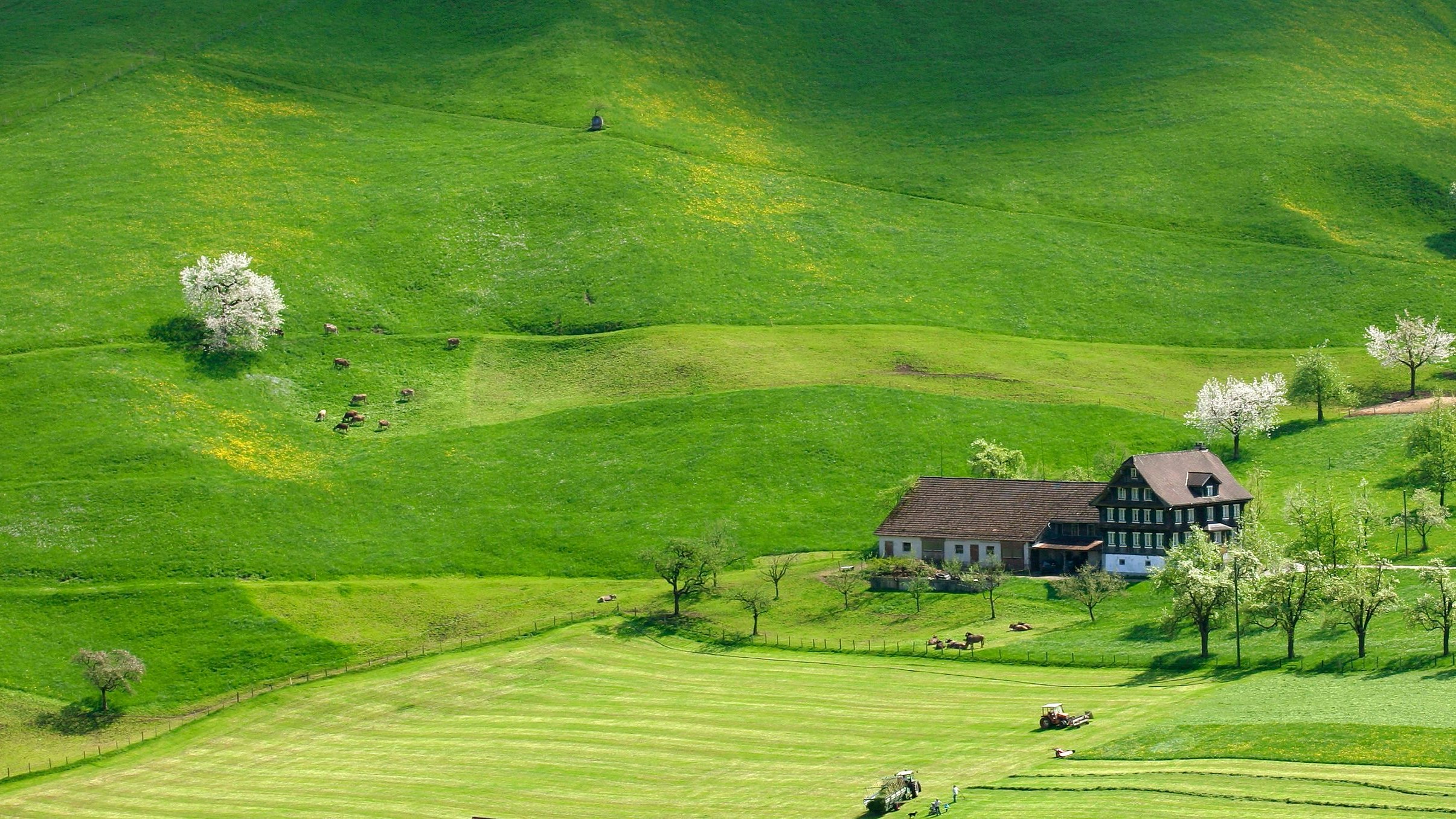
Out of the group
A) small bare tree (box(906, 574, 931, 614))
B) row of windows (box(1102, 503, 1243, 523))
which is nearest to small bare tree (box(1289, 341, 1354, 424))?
row of windows (box(1102, 503, 1243, 523))

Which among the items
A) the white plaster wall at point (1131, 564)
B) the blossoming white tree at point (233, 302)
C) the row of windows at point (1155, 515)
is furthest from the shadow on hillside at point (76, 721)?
the row of windows at point (1155, 515)

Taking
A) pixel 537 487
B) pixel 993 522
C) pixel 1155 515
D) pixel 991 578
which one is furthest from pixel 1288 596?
pixel 537 487

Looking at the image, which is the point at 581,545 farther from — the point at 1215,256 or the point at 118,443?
the point at 1215,256

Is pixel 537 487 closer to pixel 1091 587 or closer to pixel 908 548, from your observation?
pixel 908 548

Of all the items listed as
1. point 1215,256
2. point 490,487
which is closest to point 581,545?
point 490,487

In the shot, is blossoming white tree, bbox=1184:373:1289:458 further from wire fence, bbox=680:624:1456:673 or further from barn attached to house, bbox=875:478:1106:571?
wire fence, bbox=680:624:1456:673
